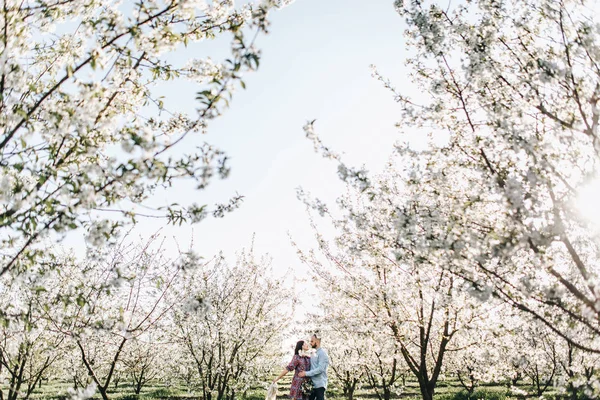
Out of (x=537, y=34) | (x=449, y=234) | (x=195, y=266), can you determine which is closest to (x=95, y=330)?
(x=195, y=266)

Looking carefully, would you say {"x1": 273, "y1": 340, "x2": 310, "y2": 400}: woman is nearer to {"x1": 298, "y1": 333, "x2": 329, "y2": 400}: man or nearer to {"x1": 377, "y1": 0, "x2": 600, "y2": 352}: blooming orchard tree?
{"x1": 298, "y1": 333, "x2": 329, "y2": 400}: man

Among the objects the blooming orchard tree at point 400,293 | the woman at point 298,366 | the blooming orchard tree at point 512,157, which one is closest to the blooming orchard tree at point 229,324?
the woman at point 298,366

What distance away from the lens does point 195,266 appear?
131 inches

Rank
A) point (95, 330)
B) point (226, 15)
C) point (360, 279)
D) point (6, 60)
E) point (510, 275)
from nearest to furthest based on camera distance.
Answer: point (6, 60) < point (95, 330) < point (226, 15) < point (510, 275) < point (360, 279)

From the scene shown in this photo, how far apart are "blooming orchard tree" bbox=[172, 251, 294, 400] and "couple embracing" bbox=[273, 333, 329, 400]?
1339mm

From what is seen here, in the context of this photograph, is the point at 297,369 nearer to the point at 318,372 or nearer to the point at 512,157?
the point at 318,372

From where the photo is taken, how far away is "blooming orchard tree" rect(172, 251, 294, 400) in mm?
8898

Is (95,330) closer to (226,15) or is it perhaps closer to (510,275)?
(226,15)

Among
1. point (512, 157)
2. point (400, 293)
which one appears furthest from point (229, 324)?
point (512, 157)

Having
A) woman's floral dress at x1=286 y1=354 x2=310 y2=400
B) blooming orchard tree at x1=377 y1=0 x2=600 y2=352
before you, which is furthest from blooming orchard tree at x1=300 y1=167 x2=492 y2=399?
woman's floral dress at x1=286 y1=354 x2=310 y2=400

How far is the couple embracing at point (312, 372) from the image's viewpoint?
865 cm

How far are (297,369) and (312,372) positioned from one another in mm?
605

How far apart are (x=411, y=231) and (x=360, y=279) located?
137 inches

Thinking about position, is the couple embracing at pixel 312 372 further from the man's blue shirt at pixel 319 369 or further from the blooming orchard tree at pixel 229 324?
the blooming orchard tree at pixel 229 324
